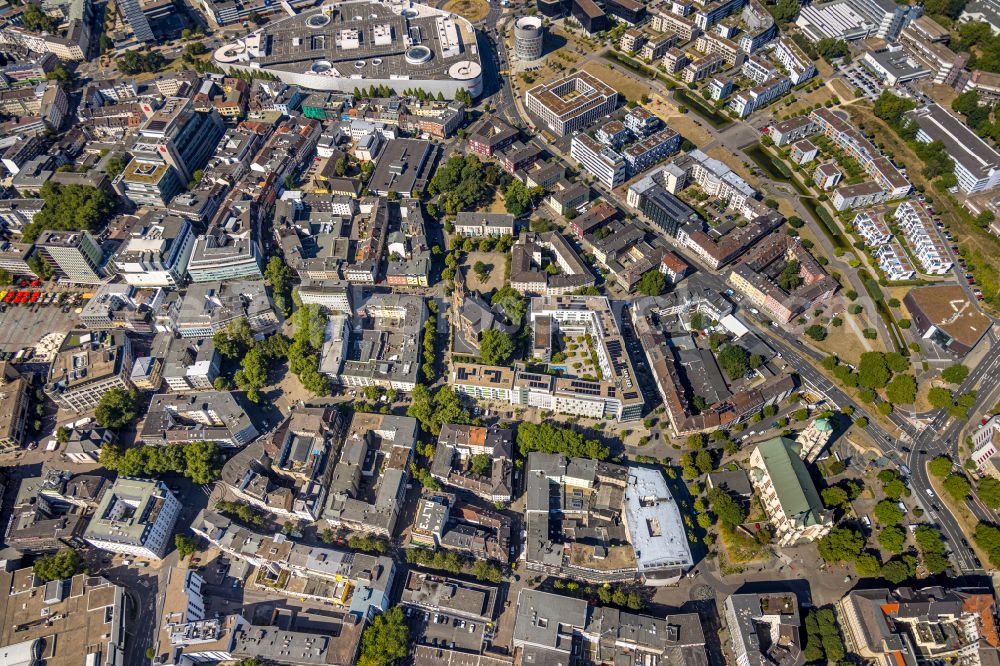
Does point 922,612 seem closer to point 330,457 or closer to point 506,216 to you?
point 330,457

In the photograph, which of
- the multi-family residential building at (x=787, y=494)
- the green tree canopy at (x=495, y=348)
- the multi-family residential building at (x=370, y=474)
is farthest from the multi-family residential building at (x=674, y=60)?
the multi-family residential building at (x=370, y=474)

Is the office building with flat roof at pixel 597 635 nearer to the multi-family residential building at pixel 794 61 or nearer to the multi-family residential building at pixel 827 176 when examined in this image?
the multi-family residential building at pixel 827 176

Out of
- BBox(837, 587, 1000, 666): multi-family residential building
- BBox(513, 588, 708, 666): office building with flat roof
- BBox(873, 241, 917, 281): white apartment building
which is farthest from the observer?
BBox(873, 241, 917, 281): white apartment building

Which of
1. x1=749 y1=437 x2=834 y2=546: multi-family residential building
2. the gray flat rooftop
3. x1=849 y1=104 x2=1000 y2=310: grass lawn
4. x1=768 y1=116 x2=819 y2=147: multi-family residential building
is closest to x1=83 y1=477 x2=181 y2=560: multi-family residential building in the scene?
the gray flat rooftop

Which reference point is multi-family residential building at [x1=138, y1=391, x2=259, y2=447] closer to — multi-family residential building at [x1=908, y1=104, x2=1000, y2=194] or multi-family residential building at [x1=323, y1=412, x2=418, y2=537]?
multi-family residential building at [x1=323, y1=412, x2=418, y2=537]

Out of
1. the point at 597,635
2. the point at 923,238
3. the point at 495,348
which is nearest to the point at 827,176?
the point at 923,238

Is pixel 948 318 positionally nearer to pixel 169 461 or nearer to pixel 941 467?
pixel 941 467

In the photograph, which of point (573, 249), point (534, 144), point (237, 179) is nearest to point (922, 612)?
point (573, 249)
